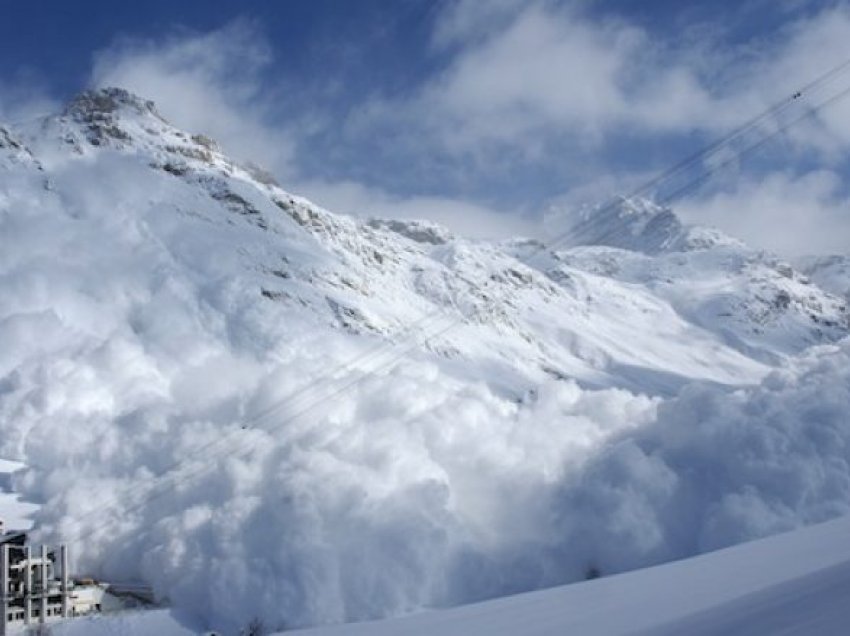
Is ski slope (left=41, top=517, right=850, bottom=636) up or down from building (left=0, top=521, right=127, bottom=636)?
down

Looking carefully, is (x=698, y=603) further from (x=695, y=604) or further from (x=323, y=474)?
(x=323, y=474)

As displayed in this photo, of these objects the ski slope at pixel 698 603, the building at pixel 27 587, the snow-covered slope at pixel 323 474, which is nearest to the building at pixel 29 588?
the building at pixel 27 587

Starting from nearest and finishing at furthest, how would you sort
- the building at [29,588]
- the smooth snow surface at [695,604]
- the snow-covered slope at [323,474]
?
1. the smooth snow surface at [695,604]
2. the building at [29,588]
3. the snow-covered slope at [323,474]

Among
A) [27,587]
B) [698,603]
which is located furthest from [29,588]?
[698,603]

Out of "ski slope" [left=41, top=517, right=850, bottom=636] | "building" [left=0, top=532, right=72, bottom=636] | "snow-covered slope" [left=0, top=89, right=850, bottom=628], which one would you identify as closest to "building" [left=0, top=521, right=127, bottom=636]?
"building" [left=0, top=532, right=72, bottom=636]

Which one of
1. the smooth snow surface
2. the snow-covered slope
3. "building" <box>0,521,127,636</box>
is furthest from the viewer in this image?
the snow-covered slope

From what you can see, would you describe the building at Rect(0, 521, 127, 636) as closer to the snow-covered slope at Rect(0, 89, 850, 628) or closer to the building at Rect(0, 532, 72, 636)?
the building at Rect(0, 532, 72, 636)

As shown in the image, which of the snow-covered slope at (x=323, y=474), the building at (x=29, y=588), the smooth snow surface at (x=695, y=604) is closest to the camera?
the smooth snow surface at (x=695, y=604)

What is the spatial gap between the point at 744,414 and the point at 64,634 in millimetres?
119311

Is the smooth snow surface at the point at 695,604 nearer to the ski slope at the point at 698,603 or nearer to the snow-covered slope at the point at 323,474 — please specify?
the ski slope at the point at 698,603

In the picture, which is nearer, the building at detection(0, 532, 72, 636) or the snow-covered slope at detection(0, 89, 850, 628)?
the building at detection(0, 532, 72, 636)

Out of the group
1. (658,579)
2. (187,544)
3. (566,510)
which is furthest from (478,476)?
(658,579)

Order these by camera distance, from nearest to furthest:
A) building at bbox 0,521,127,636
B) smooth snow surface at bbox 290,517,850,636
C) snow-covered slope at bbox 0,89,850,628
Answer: smooth snow surface at bbox 290,517,850,636 < building at bbox 0,521,127,636 < snow-covered slope at bbox 0,89,850,628

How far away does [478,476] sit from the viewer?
546ft
